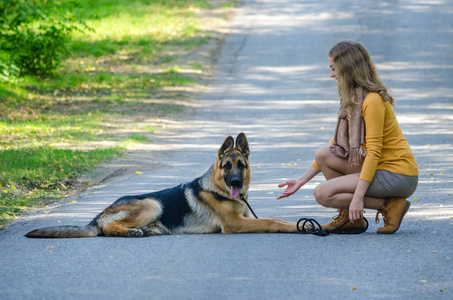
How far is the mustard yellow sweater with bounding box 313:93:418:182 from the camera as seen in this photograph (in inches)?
235

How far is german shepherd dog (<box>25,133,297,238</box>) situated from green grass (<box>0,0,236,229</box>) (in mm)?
1626

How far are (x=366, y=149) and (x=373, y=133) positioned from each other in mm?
188

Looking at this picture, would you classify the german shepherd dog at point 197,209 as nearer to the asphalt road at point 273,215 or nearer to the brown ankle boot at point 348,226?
the asphalt road at point 273,215

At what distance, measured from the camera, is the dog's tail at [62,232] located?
6473mm

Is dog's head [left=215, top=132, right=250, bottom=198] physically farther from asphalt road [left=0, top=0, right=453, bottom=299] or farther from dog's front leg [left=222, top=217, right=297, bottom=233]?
asphalt road [left=0, top=0, right=453, bottom=299]

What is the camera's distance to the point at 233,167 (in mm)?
6660

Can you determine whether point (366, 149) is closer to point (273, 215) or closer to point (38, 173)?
point (273, 215)

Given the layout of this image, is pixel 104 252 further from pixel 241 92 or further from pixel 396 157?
pixel 241 92

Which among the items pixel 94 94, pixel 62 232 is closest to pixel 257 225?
pixel 62 232

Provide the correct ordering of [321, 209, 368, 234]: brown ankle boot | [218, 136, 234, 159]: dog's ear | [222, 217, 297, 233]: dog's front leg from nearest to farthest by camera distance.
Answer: [321, 209, 368, 234]: brown ankle boot < [222, 217, 297, 233]: dog's front leg < [218, 136, 234, 159]: dog's ear

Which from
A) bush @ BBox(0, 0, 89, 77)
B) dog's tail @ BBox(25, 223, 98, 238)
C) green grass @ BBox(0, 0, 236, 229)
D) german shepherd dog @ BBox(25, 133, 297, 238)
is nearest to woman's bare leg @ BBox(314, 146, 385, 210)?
german shepherd dog @ BBox(25, 133, 297, 238)

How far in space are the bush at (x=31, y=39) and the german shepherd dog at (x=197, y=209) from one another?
34.3 ft

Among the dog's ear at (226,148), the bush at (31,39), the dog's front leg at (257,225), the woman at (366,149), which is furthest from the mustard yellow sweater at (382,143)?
the bush at (31,39)

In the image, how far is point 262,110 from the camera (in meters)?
15.9
